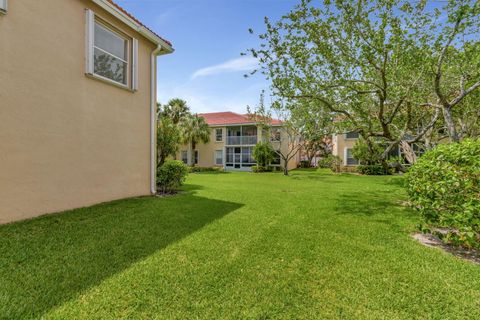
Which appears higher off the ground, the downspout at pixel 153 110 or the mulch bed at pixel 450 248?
the downspout at pixel 153 110

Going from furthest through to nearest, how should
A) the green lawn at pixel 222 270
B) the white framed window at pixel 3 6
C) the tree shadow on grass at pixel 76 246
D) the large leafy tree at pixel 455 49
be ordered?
the large leafy tree at pixel 455 49 → the white framed window at pixel 3 6 → the tree shadow on grass at pixel 76 246 → the green lawn at pixel 222 270

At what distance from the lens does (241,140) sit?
28922mm

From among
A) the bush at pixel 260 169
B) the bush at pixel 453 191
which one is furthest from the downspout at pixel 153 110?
the bush at pixel 260 169

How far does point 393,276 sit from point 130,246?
13.8 ft

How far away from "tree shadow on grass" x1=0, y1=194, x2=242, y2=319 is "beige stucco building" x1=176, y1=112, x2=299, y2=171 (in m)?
21.9

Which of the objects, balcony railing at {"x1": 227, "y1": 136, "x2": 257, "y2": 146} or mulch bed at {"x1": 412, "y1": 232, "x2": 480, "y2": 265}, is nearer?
mulch bed at {"x1": 412, "y1": 232, "x2": 480, "y2": 265}

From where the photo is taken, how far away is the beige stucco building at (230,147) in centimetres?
2836

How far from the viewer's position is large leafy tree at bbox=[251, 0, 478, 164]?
6.55m

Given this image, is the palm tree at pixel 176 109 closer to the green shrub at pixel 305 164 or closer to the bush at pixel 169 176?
the green shrub at pixel 305 164

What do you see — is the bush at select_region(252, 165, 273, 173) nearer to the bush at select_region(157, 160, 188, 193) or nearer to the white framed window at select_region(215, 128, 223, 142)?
the white framed window at select_region(215, 128, 223, 142)

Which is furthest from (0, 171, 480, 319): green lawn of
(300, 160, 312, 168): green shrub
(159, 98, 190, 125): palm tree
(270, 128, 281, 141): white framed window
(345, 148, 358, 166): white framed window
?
(300, 160, 312, 168): green shrub

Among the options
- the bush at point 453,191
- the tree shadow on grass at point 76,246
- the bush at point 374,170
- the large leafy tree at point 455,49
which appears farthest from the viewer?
the bush at point 374,170

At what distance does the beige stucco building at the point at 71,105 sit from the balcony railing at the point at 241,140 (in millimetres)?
20593

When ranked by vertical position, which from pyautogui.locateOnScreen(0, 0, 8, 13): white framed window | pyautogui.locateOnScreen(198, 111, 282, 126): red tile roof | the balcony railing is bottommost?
the balcony railing
